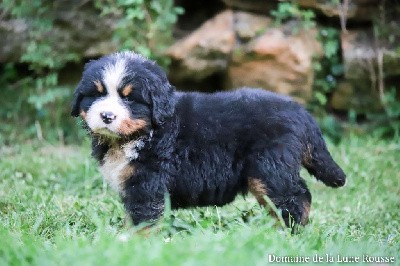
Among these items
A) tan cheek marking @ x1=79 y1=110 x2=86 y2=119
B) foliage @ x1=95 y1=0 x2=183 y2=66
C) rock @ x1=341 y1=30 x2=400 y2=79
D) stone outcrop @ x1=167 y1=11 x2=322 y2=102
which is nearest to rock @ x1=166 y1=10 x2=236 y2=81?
stone outcrop @ x1=167 y1=11 x2=322 y2=102

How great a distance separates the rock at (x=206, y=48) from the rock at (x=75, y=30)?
3.12 feet

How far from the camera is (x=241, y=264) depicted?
11.7 feet

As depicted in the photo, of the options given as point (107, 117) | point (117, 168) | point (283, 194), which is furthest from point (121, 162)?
point (283, 194)

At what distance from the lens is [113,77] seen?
16.2ft

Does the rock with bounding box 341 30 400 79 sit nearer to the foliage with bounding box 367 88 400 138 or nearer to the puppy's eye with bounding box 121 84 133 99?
the foliage with bounding box 367 88 400 138

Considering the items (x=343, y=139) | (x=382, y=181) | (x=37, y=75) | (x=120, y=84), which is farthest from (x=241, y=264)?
(x=37, y=75)

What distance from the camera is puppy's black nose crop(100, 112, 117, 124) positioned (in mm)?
4824

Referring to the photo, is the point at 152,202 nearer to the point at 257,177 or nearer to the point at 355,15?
the point at 257,177

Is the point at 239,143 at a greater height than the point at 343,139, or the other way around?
the point at 239,143

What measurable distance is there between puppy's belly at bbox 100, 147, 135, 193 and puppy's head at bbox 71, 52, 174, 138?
0.17 m

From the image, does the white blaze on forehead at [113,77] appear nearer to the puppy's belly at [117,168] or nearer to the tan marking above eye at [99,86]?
the tan marking above eye at [99,86]

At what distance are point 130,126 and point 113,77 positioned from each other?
384mm

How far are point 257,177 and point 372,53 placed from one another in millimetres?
4527

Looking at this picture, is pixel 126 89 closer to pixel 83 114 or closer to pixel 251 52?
pixel 83 114
